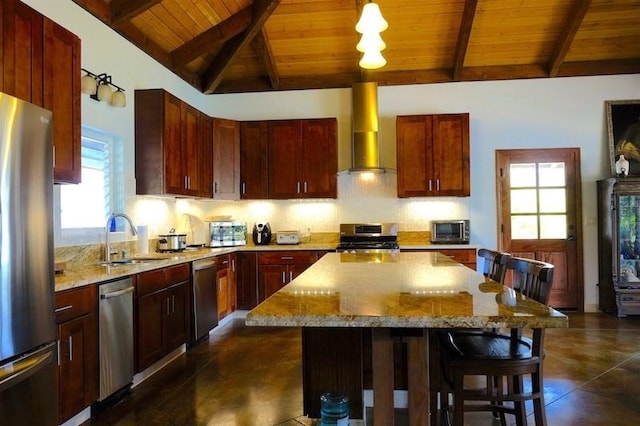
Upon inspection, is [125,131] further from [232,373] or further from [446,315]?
[446,315]

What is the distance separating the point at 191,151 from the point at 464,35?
10.8ft

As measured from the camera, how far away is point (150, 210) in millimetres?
4543

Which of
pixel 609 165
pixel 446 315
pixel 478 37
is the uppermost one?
pixel 478 37

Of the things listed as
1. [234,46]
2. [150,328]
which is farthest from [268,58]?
[150,328]

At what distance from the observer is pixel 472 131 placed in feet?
18.7

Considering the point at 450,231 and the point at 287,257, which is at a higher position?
the point at 450,231

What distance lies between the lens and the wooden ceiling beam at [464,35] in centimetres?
475

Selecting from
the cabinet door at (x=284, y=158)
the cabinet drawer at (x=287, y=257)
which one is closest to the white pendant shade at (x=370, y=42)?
the cabinet door at (x=284, y=158)

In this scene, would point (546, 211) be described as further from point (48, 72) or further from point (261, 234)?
point (48, 72)

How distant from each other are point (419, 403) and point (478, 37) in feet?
16.1

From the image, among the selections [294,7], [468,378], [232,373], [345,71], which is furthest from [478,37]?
[232,373]

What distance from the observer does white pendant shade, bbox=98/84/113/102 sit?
358 centimetres

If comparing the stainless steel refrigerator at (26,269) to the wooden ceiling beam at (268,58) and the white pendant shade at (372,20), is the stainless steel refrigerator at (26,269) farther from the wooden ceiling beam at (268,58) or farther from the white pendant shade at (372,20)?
the wooden ceiling beam at (268,58)

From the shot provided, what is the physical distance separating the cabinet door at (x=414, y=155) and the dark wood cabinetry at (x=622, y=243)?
204 cm
